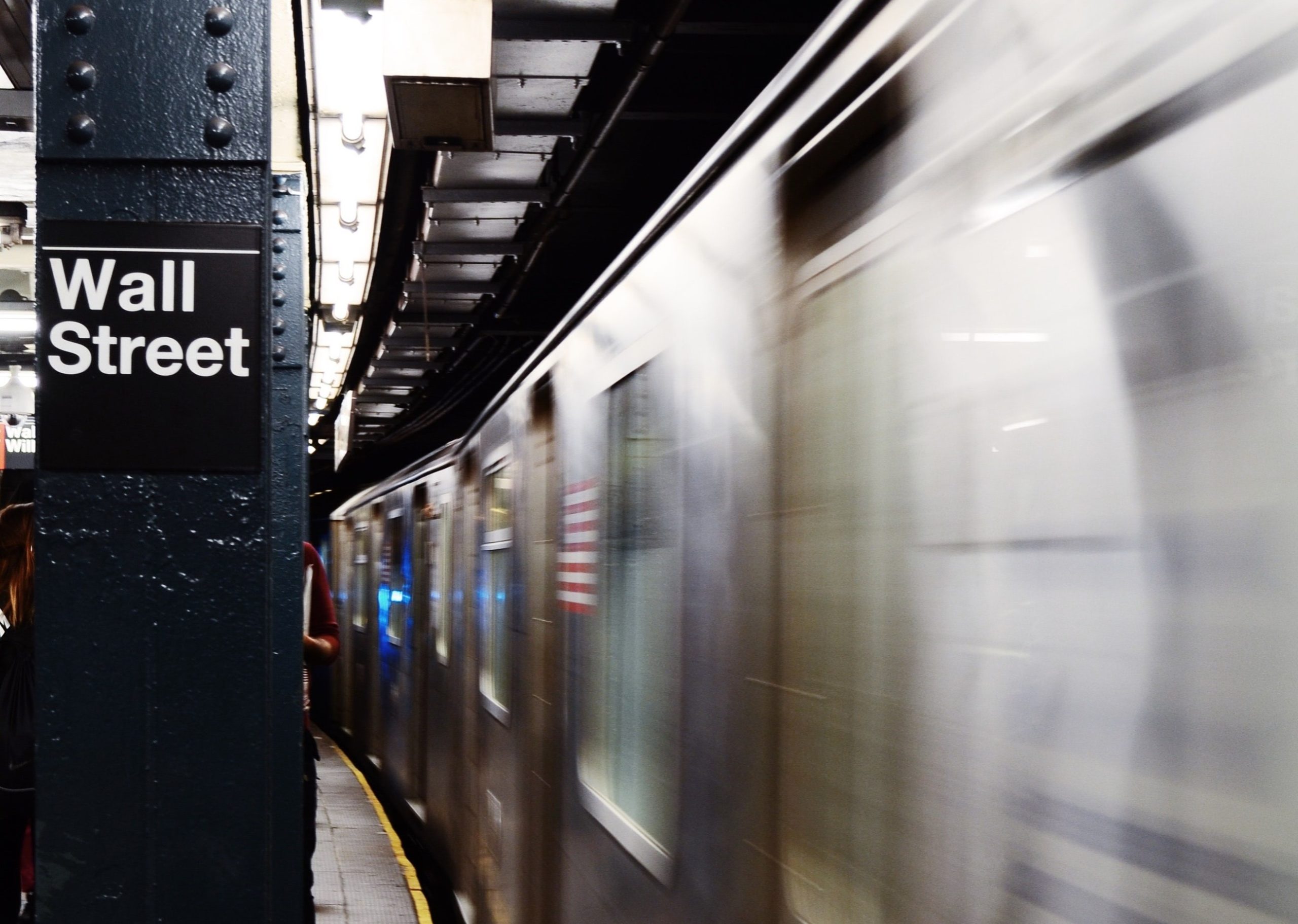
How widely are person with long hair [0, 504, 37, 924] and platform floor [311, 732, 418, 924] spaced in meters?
4.43

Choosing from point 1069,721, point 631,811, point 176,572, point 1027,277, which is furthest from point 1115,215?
point 631,811

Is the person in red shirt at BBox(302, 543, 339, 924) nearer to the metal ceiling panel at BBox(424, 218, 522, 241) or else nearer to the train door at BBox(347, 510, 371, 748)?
the metal ceiling panel at BBox(424, 218, 522, 241)

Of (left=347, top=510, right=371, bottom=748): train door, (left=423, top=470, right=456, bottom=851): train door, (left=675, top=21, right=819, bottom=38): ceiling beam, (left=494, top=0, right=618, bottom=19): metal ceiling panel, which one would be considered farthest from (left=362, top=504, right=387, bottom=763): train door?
(left=494, top=0, right=618, bottom=19): metal ceiling panel

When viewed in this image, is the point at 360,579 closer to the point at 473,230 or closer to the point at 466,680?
the point at 473,230

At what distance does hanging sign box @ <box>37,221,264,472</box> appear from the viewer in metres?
2.05

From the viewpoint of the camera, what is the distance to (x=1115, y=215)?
4.28 ft

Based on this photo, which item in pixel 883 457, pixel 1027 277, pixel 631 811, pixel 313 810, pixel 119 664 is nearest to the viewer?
pixel 1027 277

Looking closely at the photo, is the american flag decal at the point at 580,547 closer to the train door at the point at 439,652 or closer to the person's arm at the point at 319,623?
the person's arm at the point at 319,623

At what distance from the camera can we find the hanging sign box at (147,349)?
2.05 meters

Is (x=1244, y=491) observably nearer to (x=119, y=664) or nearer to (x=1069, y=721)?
(x=1069, y=721)

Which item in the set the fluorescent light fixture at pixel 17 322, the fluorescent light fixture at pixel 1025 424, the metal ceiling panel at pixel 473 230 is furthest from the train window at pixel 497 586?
the fluorescent light fixture at pixel 17 322

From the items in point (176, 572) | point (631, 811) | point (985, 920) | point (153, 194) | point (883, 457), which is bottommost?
point (631, 811)

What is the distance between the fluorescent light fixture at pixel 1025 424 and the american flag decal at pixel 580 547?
215cm

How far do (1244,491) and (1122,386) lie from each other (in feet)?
0.59
